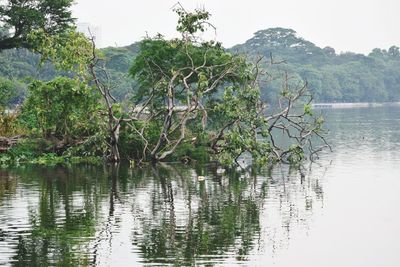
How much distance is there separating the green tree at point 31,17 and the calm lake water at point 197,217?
45.8 feet

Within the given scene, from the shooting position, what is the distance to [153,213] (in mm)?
23812

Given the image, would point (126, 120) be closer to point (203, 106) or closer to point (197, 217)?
point (203, 106)

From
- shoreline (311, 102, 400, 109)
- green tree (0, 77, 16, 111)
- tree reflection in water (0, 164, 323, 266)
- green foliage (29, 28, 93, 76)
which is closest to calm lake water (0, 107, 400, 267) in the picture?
tree reflection in water (0, 164, 323, 266)

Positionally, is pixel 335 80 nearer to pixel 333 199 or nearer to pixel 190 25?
pixel 190 25

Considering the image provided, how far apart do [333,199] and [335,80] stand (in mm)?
157331

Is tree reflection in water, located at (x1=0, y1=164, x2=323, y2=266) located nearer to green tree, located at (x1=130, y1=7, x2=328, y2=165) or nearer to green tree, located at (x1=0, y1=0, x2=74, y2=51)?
green tree, located at (x1=130, y1=7, x2=328, y2=165)

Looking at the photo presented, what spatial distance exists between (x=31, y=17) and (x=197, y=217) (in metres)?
27.9

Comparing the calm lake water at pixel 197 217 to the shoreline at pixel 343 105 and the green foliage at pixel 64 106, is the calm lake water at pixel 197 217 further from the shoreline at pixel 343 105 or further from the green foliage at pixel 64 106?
the shoreline at pixel 343 105

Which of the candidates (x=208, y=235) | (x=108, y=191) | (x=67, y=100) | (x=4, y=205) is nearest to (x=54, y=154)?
(x=67, y=100)

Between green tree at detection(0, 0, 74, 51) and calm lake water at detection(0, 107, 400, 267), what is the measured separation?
14.0 metres

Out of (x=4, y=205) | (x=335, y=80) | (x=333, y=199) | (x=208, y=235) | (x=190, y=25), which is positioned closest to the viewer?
(x=208, y=235)

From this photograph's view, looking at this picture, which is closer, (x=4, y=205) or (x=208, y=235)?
(x=208, y=235)

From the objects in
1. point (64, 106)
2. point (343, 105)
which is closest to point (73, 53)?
point (64, 106)

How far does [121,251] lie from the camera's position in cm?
1845
